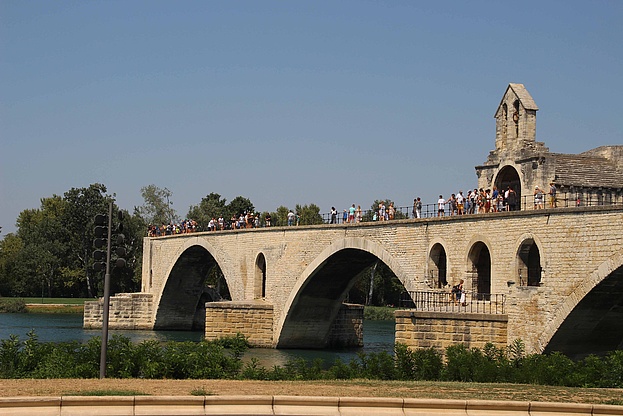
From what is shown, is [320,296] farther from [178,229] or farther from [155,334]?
[178,229]

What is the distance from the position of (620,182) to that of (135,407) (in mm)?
26449

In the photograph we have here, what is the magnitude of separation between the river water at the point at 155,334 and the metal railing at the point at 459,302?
7056mm

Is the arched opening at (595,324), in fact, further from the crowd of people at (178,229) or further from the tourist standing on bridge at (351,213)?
the crowd of people at (178,229)

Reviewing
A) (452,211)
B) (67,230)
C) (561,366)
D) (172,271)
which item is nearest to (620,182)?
(452,211)

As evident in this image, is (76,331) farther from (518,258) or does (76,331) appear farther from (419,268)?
(518,258)

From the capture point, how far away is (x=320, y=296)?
4800 cm

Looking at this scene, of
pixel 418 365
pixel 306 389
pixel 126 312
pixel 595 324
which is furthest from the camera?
pixel 126 312

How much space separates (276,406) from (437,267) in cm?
2178

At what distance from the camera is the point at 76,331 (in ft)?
193

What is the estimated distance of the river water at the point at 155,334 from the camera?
44.7 meters

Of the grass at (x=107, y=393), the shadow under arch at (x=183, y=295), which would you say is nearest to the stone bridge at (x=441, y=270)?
the shadow under arch at (x=183, y=295)

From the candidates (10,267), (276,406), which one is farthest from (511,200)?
(10,267)

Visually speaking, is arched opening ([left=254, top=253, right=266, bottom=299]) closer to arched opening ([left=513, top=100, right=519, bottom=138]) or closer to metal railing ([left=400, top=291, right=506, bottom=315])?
metal railing ([left=400, top=291, right=506, bottom=315])

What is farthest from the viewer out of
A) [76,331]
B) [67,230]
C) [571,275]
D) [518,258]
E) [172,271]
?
[67,230]
